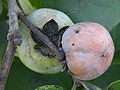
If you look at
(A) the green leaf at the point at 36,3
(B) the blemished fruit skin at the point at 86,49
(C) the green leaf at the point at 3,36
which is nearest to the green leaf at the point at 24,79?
(C) the green leaf at the point at 3,36

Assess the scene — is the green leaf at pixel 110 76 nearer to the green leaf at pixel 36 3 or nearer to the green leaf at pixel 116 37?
the green leaf at pixel 116 37

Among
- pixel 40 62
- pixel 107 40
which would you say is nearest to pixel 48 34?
pixel 40 62

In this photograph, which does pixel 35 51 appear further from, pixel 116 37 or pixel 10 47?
pixel 116 37

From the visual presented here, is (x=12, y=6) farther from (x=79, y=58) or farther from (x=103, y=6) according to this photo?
(x=103, y=6)

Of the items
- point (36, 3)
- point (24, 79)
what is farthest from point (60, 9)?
point (24, 79)

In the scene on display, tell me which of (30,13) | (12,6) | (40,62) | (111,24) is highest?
(12,6)

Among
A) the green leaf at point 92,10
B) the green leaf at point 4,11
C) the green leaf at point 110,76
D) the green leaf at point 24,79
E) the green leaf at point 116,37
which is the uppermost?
the green leaf at point 4,11
